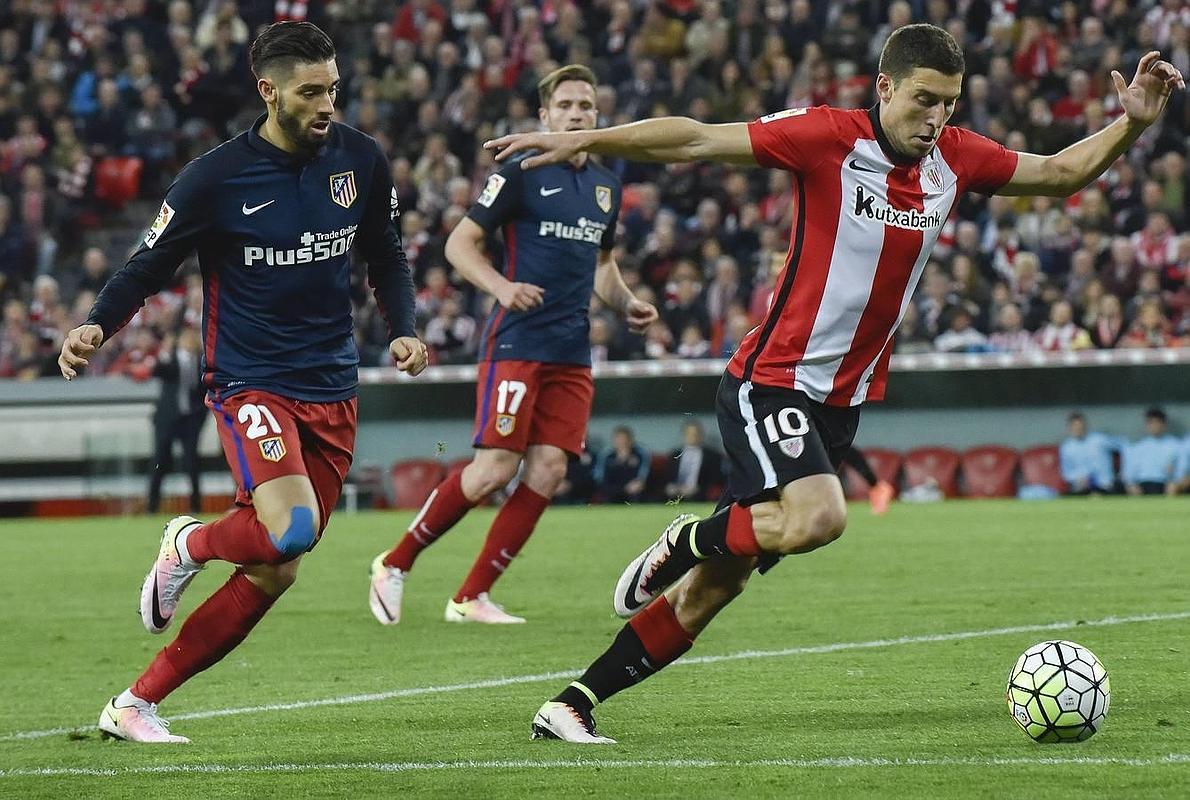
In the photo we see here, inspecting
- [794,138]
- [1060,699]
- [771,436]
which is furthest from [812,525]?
[794,138]

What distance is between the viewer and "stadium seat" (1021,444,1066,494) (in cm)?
1881

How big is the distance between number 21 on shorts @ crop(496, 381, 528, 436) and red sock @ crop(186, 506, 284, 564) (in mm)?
3388

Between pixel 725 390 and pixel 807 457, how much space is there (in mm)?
462

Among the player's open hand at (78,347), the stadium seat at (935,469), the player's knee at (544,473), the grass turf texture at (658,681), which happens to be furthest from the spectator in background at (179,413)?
the player's open hand at (78,347)

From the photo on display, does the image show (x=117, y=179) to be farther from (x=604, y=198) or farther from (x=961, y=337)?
(x=604, y=198)

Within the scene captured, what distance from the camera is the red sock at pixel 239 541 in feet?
19.5

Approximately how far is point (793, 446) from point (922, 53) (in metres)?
1.30

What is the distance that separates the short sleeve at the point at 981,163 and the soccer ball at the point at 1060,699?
1.62m

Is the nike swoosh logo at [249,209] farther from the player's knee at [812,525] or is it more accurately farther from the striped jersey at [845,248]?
the player's knee at [812,525]

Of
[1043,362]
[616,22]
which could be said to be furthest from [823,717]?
[616,22]

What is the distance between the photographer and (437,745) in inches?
229

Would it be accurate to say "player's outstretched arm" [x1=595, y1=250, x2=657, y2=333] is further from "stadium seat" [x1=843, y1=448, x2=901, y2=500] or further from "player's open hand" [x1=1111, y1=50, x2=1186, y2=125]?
"stadium seat" [x1=843, y1=448, x2=901, y2=500]

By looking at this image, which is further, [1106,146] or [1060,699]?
[1106,146]

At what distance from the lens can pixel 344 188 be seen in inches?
251
